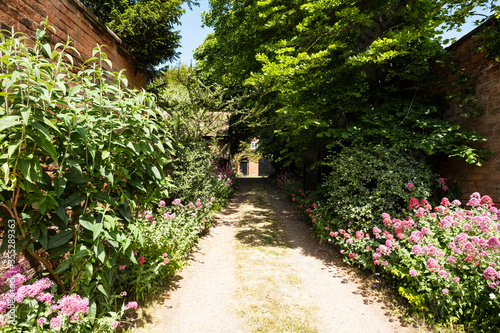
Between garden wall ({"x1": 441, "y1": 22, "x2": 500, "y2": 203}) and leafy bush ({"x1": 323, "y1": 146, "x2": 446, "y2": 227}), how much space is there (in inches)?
25.9

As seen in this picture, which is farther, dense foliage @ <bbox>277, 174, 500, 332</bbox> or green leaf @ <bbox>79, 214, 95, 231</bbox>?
dense foliage @ <bbox>277, 174, 500, 332</bbox>

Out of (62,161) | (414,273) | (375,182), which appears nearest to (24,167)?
(62,161)

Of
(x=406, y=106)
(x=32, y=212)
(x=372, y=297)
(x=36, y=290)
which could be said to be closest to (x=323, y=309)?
(x=372, y=297)

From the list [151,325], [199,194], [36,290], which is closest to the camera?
[36,290]

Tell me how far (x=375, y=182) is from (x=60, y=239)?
521cm

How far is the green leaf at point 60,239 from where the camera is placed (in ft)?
6.07

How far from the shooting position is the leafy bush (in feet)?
14.7

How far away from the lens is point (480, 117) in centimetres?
474

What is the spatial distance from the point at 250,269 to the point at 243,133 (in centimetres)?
1345

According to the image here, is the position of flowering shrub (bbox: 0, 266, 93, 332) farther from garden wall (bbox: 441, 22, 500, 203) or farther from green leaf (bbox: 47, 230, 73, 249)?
garden wall (bbox: 441, 22, 500, 203)

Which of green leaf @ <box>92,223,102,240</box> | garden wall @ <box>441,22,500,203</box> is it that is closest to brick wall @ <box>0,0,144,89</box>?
green leaf @ <box>92,223,102,240</box>

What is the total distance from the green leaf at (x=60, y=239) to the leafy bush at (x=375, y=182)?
437 centimetres

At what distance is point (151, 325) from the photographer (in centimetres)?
275

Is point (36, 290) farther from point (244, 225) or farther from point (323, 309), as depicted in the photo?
point (244, 225)
